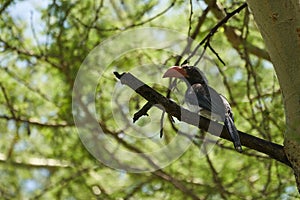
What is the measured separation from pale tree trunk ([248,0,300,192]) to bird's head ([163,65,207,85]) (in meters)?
1.40

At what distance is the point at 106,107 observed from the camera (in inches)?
243

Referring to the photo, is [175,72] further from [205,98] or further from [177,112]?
[177,112]

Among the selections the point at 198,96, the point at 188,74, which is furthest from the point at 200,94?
the point at 188,74

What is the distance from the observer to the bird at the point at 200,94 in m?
4.02

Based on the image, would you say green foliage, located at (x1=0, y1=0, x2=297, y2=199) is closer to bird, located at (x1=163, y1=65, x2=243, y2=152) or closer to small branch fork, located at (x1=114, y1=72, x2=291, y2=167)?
bird, located at (x1=163, y1=65, x2=243, y2=152)

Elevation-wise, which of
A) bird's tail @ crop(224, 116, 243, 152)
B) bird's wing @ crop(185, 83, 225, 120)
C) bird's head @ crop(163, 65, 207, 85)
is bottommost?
bird's tail @ crop(224, 116, 243, 152)

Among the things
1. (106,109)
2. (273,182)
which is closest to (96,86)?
(106,109)

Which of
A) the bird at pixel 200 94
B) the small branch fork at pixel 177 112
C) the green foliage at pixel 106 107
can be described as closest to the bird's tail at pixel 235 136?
the small branch fork at pixel 177 112

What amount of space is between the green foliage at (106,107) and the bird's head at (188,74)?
54 centimetres

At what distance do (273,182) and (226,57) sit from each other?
56.9 inches

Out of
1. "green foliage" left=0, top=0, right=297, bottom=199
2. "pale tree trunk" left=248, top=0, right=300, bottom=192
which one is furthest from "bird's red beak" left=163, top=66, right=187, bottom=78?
"pale tree trunk" left=248, top=0, right=300, bottom=192

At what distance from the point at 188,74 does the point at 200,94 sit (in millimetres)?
255

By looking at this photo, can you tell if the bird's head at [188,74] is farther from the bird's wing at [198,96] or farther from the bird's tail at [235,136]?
the bird's tail at [235,136]

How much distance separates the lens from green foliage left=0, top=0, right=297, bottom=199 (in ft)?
18.2
